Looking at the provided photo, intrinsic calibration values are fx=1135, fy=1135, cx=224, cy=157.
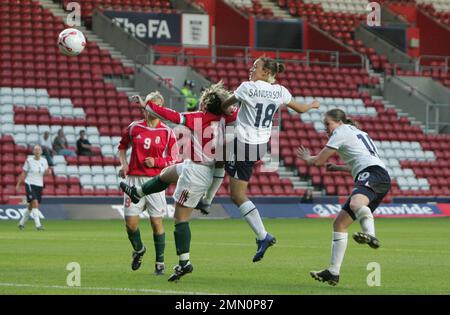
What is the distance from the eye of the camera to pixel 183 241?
14.2m

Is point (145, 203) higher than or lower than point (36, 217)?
higher

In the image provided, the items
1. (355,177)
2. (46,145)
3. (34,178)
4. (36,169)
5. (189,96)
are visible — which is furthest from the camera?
(189,96)

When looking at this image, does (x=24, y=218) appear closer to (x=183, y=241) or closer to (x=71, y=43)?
(x=71, y=43)

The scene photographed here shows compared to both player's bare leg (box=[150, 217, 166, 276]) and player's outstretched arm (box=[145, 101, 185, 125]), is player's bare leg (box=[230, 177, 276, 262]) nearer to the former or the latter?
player's outstretched arm (box=[145, 101, 185, 125])

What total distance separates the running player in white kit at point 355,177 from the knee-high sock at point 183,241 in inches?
64.1

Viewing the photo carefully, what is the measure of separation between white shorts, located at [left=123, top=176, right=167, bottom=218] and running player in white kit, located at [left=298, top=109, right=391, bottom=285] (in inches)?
107

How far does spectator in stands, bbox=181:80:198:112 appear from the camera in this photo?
3712 centimetres

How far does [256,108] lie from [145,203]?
237 centimetres

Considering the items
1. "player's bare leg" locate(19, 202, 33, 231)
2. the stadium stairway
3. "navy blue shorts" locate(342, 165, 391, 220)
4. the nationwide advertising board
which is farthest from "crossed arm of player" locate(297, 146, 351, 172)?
the stadium stairway

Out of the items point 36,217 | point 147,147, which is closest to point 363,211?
point 147,147

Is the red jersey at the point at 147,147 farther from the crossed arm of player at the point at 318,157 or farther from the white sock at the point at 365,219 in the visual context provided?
the white sock at the point at 365,219

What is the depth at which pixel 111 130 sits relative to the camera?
3856 centimetres

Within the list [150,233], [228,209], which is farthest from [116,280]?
[228,209]

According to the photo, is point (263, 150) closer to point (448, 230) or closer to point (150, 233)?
point (150, 233)
